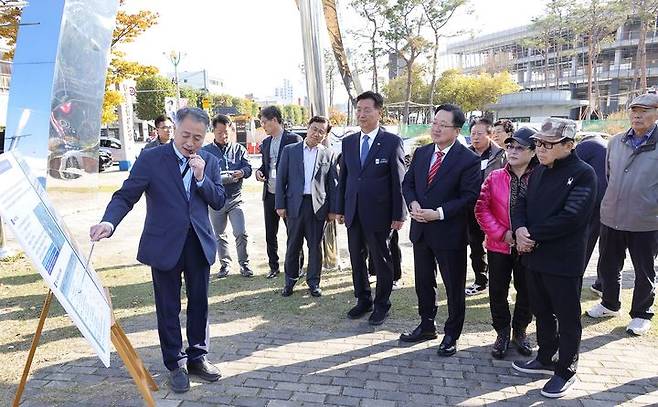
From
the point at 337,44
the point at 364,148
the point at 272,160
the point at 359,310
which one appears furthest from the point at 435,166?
the point at 337,44

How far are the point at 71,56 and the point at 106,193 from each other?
862cm

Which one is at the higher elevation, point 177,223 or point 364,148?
point 364,148

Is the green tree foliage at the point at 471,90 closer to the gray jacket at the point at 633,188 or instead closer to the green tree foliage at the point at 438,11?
the green tree foliage at the point at 438,11

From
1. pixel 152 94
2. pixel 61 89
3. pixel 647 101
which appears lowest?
pixel 647 101

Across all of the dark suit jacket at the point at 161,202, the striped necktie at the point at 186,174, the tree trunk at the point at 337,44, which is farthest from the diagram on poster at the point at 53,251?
the tree trunk at the point at 337,44

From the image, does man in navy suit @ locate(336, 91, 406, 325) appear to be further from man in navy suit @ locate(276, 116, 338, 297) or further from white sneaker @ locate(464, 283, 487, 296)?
white sneaker @ locate(464, 283, 487, 296)

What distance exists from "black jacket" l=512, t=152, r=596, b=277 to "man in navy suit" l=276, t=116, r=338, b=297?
7.48 feet

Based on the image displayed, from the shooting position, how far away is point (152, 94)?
47.7 m

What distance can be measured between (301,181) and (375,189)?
1106 millimetres

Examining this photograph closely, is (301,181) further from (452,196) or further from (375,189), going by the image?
(452,196)

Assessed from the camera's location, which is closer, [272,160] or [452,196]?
[452,196]

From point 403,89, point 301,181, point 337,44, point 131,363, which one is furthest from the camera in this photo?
point 403,89

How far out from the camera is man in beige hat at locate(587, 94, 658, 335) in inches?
150

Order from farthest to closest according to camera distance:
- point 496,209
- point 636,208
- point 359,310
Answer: point 359,310 → point 636,208 → point 496,209
